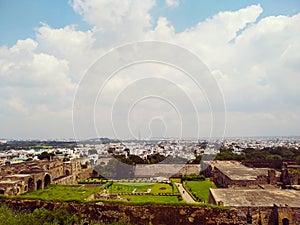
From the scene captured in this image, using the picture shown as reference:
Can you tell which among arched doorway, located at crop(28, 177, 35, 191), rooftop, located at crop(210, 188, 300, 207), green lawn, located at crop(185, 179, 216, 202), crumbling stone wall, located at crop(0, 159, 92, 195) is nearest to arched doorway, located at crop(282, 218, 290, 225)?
rooftop, located at crop(210, 188, 300, 207)

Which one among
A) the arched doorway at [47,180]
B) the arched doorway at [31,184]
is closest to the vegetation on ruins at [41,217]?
the arched doorway at [31,184]

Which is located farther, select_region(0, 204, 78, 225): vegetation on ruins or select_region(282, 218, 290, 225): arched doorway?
select_region(282, 218, 290, 225): arched doorway

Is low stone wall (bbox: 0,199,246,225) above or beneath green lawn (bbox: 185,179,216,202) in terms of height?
above

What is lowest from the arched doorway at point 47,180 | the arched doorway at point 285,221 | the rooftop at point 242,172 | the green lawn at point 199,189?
the green lawn at point 199,189

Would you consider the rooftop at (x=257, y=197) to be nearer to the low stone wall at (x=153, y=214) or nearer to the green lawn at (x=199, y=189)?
the low stone wall at (x=153, y=214)

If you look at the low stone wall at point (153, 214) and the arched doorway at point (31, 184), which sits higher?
the low stone wall at point (153, 214)

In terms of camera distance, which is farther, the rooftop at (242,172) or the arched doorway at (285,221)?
the rooftop at (242,172)

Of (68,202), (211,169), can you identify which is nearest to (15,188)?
(68,202)

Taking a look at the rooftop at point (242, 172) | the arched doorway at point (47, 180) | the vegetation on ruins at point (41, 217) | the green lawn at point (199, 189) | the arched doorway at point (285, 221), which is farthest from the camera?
the arched doorway at point (47, 180)

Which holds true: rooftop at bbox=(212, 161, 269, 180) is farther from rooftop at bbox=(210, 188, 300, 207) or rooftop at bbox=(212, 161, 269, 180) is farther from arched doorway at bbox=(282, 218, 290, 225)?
arched doorway at bbox=(282, 218, 290, 225)

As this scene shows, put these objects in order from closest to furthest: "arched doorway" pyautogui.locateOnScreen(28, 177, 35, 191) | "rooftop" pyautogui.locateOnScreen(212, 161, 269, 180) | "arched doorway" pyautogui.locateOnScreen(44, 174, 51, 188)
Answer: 1. "rooftop" pyautogui.locateOnScreen(212, 161, 269, 180)
2. "arched doorway" pyautogui.locateOnScreen(28, 177, 35, 191)
3. "arched doorway" pyautogui.locateOnScreen(44, 174, 51, 188)

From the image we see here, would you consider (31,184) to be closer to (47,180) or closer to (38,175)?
(38,175)

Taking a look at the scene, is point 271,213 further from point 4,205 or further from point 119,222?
point 4,205

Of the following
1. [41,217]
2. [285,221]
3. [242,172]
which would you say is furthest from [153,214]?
[242,172]
